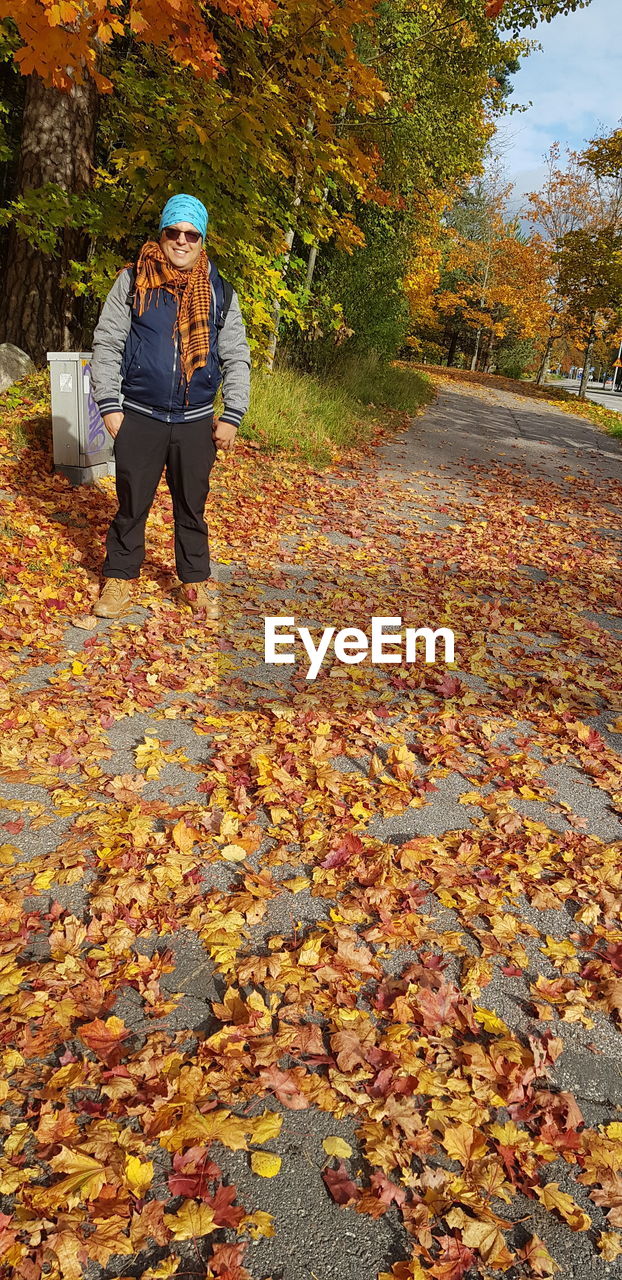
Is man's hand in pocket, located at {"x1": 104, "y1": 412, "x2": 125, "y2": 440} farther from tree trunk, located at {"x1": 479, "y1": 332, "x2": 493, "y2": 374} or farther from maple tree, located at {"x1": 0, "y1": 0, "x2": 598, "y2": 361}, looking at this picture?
tree trunk, located at {"x1": 479, "y1": 332, "x2": 493, "y2": 374}

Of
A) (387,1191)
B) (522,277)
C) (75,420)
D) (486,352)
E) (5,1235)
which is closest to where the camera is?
(5,1235)

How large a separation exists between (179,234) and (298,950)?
3.37 meters

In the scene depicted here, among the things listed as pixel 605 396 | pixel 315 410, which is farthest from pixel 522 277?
pixel 315 410

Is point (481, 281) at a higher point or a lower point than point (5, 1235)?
higher

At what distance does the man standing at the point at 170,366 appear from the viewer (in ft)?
12.6

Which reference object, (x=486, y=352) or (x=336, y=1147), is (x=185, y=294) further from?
(x=486, y=352)

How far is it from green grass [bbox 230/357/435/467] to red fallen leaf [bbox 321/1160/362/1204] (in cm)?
849

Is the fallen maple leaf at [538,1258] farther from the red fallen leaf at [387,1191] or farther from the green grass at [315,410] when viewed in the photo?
the green grass at [315,410]

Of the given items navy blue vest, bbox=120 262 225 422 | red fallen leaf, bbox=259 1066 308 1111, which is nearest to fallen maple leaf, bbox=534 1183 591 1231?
red fallen leaf, bbox=259 1066 308 1111

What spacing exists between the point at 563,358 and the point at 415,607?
58.2m

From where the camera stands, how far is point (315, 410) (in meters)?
10.9

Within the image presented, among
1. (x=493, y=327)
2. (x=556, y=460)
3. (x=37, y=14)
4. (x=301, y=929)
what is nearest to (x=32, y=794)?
(x=301, y=929)

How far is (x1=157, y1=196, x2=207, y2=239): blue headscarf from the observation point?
3660 mm

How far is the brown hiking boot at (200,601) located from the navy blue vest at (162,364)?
1.15m
